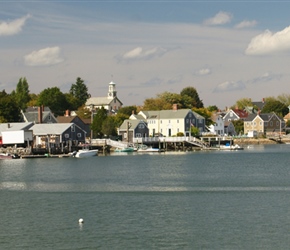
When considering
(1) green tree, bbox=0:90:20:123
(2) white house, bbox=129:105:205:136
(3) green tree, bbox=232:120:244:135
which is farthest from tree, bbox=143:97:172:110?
(1) green tree, bbox=0:90:20:123

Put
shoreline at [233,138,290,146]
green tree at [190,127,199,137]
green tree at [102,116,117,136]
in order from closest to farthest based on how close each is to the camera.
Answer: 1. green tree at [102,116,117,136]
2. green tree at [190,127,199,137]
3. shoreline at [233,138,290,146]

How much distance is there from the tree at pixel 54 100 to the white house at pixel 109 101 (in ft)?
86.4

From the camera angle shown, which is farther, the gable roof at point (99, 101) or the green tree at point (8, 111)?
the gable roof at point (99, 101)

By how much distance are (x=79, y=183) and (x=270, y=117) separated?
11485 cm

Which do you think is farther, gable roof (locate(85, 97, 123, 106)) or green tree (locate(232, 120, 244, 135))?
gable roof (locate(85, 97, 123, 106))

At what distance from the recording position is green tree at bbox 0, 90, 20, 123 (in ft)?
358

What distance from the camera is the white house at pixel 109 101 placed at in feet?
587

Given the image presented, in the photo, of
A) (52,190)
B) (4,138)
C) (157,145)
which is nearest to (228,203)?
(52,190)

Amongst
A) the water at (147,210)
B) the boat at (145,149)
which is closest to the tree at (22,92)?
the boat at (145,149)

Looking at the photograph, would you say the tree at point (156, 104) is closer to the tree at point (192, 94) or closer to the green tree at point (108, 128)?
the tree at point (192, 94)

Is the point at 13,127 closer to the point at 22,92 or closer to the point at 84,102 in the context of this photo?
the point at 22,92

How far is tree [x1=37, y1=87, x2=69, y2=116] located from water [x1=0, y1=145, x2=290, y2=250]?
283 ft

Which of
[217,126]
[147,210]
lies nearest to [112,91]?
[217,126]

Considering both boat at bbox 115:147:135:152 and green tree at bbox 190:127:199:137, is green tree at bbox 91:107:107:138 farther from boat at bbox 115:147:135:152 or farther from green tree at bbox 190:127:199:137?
green tree at bbox 190:127:199:137
